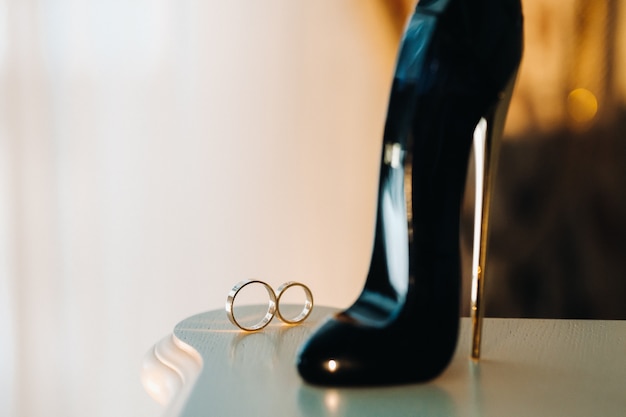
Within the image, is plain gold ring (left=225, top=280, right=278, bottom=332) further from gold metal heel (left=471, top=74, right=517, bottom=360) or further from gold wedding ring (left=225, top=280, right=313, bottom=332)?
gold metal heel (left=471, top=74, right=517, bottom=360)

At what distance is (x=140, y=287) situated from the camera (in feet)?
3.54

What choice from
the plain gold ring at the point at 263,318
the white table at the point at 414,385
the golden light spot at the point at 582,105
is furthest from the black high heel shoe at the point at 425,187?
the golden light spot at the point at 582,105

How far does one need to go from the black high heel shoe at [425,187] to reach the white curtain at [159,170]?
621mm

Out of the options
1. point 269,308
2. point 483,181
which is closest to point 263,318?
point 269,308

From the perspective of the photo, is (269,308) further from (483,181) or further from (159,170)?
(159,170)

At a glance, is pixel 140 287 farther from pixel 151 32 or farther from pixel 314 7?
pixel 314 7

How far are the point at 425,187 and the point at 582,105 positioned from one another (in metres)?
0.64

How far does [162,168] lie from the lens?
1.07m

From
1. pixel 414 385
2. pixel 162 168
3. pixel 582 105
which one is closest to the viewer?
pixel 414 385

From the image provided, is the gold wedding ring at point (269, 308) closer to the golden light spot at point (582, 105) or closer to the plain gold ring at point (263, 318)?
the plain gold ring at point (263, 318)

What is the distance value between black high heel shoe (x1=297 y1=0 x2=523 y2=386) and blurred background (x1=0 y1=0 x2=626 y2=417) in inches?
22.7

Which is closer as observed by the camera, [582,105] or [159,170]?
[582,105]

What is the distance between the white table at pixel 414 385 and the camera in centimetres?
33

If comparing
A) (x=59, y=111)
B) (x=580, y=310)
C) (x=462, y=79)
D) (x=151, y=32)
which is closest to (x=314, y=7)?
(x=151, y=32)
